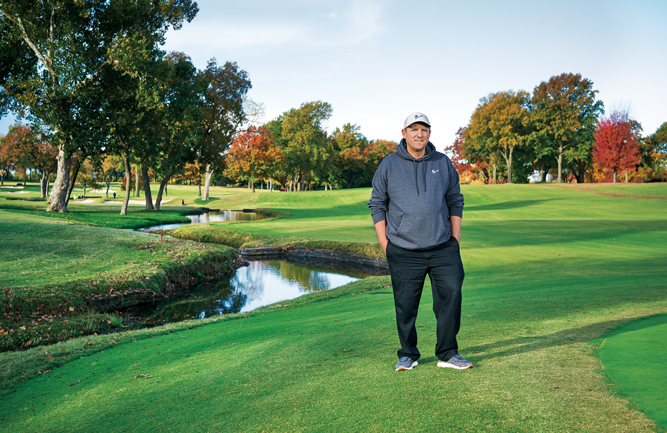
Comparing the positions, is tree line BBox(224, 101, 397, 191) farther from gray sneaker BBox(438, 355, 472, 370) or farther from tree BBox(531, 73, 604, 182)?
gray sneaker BBox(438, 355, 472, 370)

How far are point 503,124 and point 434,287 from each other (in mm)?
71873

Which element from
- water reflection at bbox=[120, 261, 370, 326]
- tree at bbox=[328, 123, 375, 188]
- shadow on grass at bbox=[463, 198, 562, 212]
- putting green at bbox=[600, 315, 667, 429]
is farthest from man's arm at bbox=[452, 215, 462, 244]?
tree at bbox=[328, 123, 375, 188]

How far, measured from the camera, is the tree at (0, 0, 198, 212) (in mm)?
28891

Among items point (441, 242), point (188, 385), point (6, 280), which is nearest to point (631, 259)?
point (441, 242)

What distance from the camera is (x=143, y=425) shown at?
149 inches

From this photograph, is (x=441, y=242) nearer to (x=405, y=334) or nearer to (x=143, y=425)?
(x=405, y=334)

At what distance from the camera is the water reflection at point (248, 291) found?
1337 centimetres

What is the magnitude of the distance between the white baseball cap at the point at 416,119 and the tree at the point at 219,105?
150 feet

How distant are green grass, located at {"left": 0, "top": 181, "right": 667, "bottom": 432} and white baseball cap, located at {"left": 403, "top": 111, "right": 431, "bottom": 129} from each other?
252 centimetres

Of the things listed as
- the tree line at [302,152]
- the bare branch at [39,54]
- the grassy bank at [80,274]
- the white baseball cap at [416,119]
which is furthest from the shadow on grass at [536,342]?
the tree line at [302,152]

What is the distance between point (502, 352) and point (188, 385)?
11.6ft

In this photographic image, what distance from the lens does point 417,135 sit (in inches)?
175

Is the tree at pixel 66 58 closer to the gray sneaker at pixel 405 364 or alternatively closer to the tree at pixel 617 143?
the gray sneaker at pixel 405 364

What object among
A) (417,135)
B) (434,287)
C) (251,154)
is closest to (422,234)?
(434,287)
